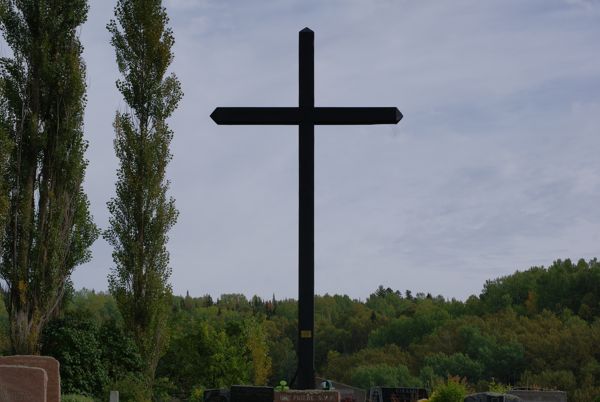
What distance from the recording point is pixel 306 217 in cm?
1514

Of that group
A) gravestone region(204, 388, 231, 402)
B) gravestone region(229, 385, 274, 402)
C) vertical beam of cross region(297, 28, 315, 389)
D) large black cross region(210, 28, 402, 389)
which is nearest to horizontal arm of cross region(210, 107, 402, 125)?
large black cross region(210, 28, 402, 389)

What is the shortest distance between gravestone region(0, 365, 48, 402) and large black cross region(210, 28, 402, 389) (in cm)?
448

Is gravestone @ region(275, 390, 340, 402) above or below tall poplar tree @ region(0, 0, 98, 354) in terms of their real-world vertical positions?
below

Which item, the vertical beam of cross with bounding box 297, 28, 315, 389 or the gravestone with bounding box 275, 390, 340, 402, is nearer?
the gravestone with bounding box 275, 390, 340, 402

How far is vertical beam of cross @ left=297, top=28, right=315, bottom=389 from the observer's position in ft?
48.8

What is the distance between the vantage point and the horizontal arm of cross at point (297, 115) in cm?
1551

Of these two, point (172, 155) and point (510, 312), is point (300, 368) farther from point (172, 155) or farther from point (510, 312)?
point (510, 312)

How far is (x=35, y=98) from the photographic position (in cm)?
2503

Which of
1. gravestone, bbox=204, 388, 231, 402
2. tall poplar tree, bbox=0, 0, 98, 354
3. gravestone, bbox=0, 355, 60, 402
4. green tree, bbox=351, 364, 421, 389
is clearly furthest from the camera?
green tree, bbox=351, 364, 421, 389

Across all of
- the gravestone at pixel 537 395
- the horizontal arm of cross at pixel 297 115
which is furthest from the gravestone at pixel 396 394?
the horizontal arm of cross at pixel 297 115

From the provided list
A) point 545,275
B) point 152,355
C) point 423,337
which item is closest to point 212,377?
point 152,355

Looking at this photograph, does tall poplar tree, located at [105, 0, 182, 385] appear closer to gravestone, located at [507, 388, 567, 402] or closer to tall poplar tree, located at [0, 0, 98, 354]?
tall poplar tree, located at [0, 0, 98, 354]

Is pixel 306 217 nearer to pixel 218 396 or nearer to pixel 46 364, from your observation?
pixel 46 364

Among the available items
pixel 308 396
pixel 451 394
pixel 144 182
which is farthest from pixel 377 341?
pixel 308 396
